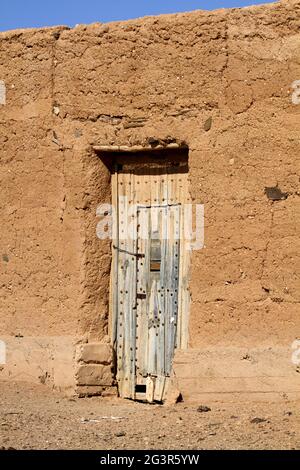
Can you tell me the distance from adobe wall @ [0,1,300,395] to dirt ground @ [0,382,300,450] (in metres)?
0.26

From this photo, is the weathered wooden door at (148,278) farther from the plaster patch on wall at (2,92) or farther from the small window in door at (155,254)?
the plaster patch on wall at (2,92)

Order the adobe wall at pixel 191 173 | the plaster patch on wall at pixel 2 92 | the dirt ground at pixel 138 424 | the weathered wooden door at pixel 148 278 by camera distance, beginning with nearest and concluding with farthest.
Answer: the dirt ground at pixel 138 424 → the adobe wall at pixel 191 173 → the weathered wooden door at pixel 148 278 → the plaster patch on wall at pixel 2 92

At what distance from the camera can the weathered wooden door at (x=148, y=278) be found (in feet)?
26.4

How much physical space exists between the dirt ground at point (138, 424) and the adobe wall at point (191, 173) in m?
0.26

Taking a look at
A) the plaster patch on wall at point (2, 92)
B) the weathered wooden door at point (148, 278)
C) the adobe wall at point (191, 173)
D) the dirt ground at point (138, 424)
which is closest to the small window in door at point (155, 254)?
the weathered wooden door at point (148, 278)

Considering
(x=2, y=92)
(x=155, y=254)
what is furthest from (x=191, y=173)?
(x=2, y=92)

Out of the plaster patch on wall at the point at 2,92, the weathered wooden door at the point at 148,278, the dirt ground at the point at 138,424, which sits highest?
the plaster patch on wall at the point at 2,92

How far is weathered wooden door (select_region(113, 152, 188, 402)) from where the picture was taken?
805cm

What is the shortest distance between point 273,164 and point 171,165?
3.31 feet

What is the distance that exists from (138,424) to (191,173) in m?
2.04

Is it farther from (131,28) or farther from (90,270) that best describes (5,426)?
(131,28)

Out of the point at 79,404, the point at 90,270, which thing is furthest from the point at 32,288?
the point at 79,404

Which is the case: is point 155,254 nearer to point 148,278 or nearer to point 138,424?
point 148,278

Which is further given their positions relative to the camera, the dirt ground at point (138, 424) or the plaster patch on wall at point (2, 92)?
the plaster patch on wall at point (2, 92)
